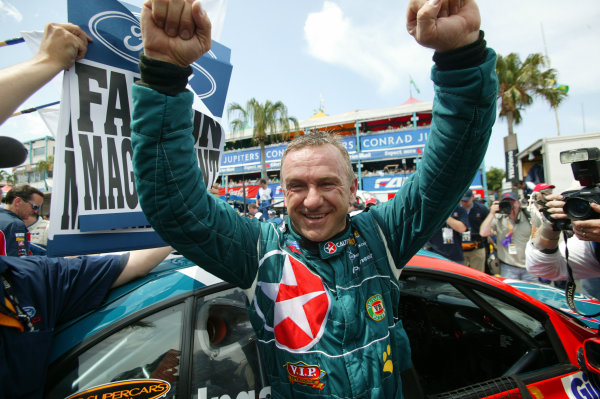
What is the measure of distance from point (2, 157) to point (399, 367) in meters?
1.65

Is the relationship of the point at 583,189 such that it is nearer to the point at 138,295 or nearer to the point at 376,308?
the point at 376,308

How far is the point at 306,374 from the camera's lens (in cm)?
104

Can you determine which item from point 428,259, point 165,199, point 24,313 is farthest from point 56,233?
point 428,259

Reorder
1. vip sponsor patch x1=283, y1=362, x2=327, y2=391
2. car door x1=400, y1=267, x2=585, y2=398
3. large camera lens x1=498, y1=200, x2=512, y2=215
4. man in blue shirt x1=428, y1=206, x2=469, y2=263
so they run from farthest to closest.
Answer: man in blue shirt x1=428, y1=206, x2=469, y2=263
large camera lens x1=498, y1=200, x2=512, y2=215
car door x1=400, y1=267, x2=585, y2=398
vip sponsor patch x1=283, y1=362, x2=327, y2=391

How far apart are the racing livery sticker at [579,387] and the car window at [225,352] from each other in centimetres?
155

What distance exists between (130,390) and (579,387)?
215 cm

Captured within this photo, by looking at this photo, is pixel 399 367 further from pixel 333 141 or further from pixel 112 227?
pixel 112 227

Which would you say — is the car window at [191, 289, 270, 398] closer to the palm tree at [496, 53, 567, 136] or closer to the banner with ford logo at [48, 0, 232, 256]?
the banner with ford logo at [48, 0, 232, 256]

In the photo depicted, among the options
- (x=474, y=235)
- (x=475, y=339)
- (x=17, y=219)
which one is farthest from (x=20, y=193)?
(x=474, y=235)

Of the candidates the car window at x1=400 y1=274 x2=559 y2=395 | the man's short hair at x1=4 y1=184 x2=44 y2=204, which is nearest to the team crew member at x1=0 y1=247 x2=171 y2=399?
the car window at x1=400 y1=274 x2=559 y2=395

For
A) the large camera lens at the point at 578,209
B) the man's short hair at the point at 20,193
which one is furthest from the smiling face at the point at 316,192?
the man's short hair at the point at 20,193

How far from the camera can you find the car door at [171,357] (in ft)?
4.00

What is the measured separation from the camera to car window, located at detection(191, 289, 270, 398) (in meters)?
1.30

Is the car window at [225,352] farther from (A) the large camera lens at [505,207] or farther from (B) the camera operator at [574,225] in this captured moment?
(A) the large camera lens at [505,207]
